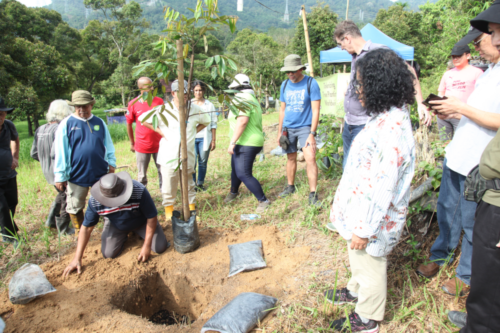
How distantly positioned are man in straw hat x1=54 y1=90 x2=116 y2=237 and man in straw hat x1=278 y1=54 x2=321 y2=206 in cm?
204

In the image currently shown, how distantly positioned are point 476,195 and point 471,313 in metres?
0.59

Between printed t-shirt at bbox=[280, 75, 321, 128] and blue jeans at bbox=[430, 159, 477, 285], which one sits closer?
blue jeans at bbox=[430, 159, 477, 285]

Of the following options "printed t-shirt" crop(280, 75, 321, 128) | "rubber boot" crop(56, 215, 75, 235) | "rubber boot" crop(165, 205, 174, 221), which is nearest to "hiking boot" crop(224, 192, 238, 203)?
"rubber boot" crop(165, 205, 174, 221)

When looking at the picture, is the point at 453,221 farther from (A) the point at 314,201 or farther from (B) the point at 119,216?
(B) the point at 119,216

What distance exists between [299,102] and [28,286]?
3.05m

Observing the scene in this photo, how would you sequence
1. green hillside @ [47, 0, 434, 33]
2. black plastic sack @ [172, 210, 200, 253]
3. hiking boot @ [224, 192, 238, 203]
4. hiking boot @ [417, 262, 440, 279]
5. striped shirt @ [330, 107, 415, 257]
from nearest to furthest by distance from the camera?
striped shirt @ [330, 107, 415, 257], hiking boot @ [417, 262, 440, 279], black plastic sack @ [172, 210, 200, 253], hiking boot @ [224, 192, 238, 203], green hillside @ [47, 0, 434, 33]

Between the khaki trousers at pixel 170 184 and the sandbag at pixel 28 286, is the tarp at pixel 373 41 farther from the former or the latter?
the sandbag at pixel 28 286

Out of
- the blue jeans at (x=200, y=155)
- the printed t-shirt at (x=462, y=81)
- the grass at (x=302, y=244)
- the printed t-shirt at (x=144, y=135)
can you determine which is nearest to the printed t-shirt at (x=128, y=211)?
the grass at (x=302, y=244)

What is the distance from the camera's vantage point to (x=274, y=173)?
16.3 ft

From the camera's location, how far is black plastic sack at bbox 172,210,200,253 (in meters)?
2.82

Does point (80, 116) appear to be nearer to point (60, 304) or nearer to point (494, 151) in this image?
point (60, 304)

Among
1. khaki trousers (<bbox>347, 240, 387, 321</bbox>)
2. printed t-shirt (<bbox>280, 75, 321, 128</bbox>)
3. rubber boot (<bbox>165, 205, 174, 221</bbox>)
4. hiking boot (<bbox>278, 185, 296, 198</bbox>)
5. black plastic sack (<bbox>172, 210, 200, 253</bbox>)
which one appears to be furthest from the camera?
hiking boot (<bbox>278, 185, 296, 198</bbox>)

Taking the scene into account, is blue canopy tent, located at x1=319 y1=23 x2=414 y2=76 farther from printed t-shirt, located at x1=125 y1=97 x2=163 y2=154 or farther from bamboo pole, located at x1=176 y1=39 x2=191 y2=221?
bamboo pole, located at x1=176 y1=39 x2=191 y2=221

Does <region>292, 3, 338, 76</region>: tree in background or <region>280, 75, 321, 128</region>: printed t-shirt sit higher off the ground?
<region>292, 3, 338, 76</region>: tree in background
